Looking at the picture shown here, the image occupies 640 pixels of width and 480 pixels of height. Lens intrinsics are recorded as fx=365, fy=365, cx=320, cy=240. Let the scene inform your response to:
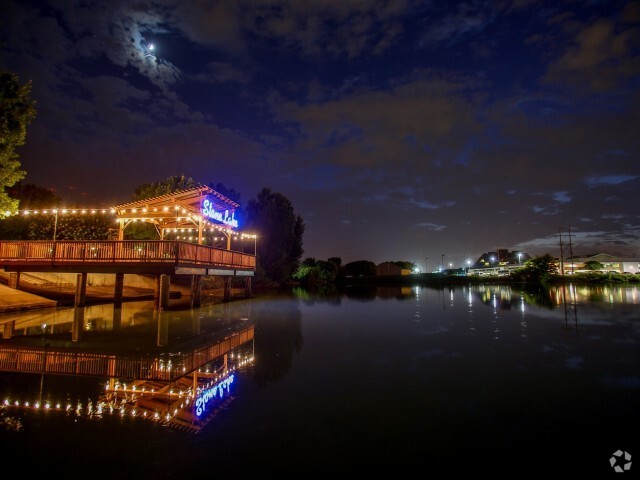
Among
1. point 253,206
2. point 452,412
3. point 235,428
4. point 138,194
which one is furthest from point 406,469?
point 253,206

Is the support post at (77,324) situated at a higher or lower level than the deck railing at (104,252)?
lower

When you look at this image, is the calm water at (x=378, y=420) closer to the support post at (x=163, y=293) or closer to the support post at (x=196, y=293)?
the support post at (x=163, y=293)

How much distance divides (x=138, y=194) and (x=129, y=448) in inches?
1385

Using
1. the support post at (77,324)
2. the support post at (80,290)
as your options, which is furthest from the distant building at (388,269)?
the support post at (77,324)

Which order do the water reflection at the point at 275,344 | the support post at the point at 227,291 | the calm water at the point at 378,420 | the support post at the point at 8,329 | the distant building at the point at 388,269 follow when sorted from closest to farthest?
the calm water at the point at 378,420
the water reflection at the point at 275,344
the support post at the point at 8,329
the support post at the point at 227,291
the distant building at the point at 388,269

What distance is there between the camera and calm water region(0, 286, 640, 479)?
13.2ft

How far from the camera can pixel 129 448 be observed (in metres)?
4.27

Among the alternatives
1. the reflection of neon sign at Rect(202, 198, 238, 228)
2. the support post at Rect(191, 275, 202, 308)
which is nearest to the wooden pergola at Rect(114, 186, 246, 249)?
the reflection of neon sign at Rect(202, 198, 238, 228)

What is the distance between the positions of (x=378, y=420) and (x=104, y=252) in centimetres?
1752

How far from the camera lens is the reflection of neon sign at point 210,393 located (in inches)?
219

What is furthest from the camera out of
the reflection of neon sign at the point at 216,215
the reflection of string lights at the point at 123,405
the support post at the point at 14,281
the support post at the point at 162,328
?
the reflection of neon sign at the point at 216,215

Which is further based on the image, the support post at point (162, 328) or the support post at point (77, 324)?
the support post at point (77, 324)

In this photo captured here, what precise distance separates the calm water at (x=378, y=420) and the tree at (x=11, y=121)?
1645cm

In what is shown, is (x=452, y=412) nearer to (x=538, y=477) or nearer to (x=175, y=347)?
(x=538, y=477)
